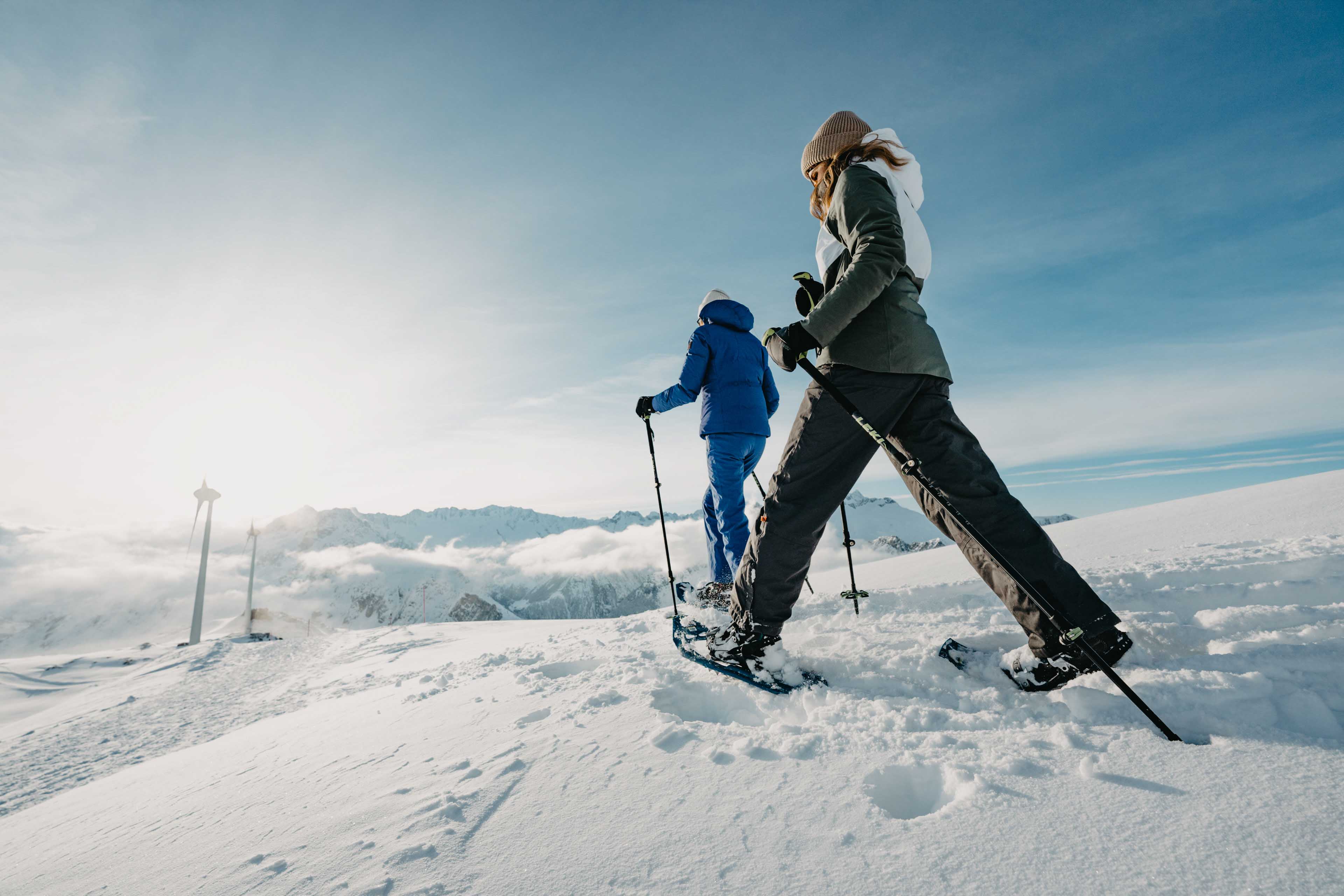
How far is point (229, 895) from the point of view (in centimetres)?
152

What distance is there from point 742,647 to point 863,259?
2010mm

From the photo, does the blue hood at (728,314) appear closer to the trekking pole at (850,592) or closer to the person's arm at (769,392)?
the person's arm at (769,392)

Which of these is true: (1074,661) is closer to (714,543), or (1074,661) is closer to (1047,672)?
(1047,672)

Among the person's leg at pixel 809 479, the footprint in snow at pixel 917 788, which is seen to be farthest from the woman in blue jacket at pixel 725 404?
the footprint in snow at pixel 917 788

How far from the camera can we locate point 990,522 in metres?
2.47

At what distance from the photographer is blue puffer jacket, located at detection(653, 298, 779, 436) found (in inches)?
201

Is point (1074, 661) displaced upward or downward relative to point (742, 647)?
downward

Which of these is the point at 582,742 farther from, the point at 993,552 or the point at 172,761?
the point at 172,761

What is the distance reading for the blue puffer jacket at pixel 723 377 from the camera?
5109 millimetres

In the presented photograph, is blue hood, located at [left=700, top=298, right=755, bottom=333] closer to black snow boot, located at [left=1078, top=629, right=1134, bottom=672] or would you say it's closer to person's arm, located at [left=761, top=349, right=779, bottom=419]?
person's arm, located at [left=761, top=349, right=779, bottom=419]

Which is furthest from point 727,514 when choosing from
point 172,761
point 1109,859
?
point 172,761

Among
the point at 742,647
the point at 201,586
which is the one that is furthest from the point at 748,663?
the point at 201,586

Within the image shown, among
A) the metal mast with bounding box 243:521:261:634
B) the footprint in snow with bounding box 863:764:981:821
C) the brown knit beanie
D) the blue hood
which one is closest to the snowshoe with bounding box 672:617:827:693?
the footprint in snow with bounding box 863:764:981:821

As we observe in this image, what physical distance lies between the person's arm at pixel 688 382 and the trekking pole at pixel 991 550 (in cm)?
240
